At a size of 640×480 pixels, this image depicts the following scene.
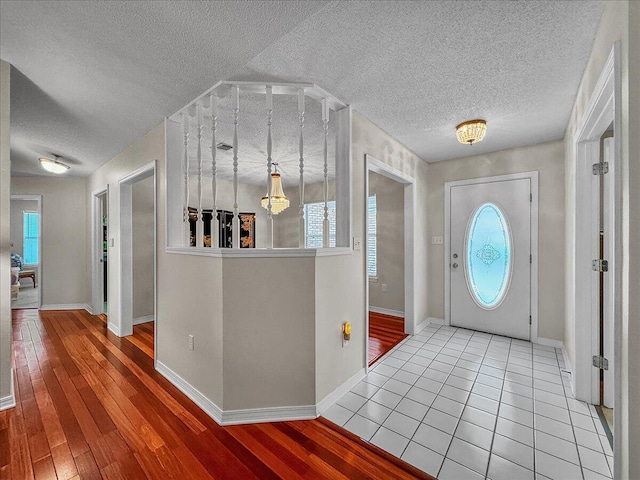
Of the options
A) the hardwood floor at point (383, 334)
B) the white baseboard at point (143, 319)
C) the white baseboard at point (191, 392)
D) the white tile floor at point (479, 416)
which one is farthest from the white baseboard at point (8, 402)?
the hardwood floor at point (383, 334)

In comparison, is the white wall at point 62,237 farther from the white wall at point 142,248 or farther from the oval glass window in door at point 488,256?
the oval glass window in door at point 488,256

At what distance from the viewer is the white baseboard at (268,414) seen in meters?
1.83

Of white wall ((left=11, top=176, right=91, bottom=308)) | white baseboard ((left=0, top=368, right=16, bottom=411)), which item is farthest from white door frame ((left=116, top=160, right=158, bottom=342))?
white wall ((left=11, top=176, right=91, bottom=308))

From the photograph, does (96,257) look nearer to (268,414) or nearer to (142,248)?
(142,248)

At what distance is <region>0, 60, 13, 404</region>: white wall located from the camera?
72.1 inches

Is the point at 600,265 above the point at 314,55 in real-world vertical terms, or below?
below

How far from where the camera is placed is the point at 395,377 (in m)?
2.41

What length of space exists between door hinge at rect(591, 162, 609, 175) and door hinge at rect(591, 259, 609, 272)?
63cm

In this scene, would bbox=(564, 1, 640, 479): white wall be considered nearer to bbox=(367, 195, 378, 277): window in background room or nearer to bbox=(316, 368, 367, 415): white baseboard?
bbox=(316, 368, 367, 415): white baseboard

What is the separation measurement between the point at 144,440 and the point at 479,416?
2158mm

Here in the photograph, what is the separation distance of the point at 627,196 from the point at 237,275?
195 centimetres

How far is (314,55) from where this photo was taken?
167 centimetres

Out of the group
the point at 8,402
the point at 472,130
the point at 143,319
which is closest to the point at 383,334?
the point at 472,130

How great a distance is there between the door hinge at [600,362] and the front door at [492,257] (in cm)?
127
